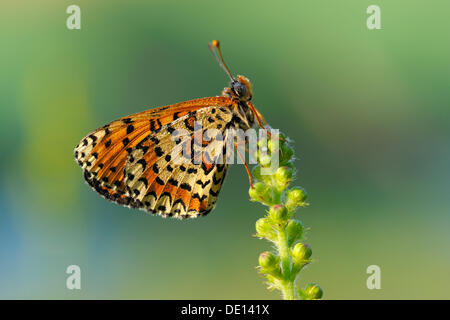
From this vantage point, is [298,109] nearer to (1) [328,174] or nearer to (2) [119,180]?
(1) [328,174]

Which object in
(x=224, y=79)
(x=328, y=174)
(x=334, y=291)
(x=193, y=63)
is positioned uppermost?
(x=193, y=63)

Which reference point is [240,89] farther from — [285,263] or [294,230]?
[285,263]

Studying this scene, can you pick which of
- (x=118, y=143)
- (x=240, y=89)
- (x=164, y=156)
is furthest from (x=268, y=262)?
(x=118, y=143)

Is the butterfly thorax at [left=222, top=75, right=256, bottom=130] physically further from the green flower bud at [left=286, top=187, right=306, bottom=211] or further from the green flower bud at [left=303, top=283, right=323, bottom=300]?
the green flower bud at [left=303, top=283, right=323, bottom=300]

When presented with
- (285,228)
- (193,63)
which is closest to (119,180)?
(285,228)

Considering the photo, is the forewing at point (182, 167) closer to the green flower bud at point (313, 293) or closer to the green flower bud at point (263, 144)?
the green flower bud at point (263, 144)

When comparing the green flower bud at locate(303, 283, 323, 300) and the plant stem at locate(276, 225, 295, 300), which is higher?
the plant stem at locate(276, 225, 295, 300)

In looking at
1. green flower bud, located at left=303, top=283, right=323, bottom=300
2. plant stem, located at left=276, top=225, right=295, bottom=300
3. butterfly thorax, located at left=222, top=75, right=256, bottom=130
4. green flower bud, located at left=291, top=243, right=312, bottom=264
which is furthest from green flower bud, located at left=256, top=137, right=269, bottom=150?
butterfly thorax, located at left=222, top=75, right=256, bottom=130
